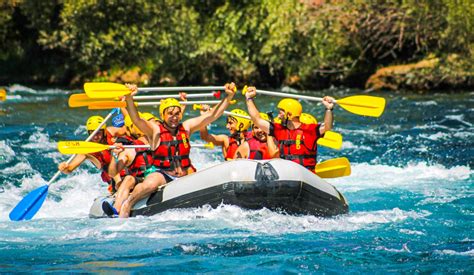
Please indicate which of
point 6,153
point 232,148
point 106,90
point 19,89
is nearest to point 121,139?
point 106,90

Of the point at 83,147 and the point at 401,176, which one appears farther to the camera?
the point at 401,176

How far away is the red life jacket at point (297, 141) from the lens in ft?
29.5

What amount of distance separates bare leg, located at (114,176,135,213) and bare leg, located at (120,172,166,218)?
0.30 feet

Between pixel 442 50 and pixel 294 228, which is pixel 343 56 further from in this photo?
pixel 294 228

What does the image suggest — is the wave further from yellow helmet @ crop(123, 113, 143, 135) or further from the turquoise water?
yellow helmet @ crop(123, 113, 143, 135)

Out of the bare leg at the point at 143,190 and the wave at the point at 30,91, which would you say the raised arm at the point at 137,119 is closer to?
the bare leg at the point at 143,190

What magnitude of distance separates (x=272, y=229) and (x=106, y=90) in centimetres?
226

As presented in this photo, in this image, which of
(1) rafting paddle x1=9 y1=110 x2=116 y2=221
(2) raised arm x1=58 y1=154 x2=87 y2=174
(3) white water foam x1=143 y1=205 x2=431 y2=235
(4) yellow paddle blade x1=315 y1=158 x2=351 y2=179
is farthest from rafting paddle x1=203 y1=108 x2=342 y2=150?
(1) rafting paddle x1=9 y1=110 x2=116 y2=221

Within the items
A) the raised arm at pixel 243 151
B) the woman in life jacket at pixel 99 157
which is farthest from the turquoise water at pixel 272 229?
the raised arm at pixel 243 151

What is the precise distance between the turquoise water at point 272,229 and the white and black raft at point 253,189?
98 millimetres

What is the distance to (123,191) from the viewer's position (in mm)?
8695

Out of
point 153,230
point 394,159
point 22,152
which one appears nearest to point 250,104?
point 153,230

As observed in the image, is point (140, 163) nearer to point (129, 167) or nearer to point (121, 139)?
point (129, 167)

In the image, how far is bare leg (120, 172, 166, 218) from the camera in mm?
8438
